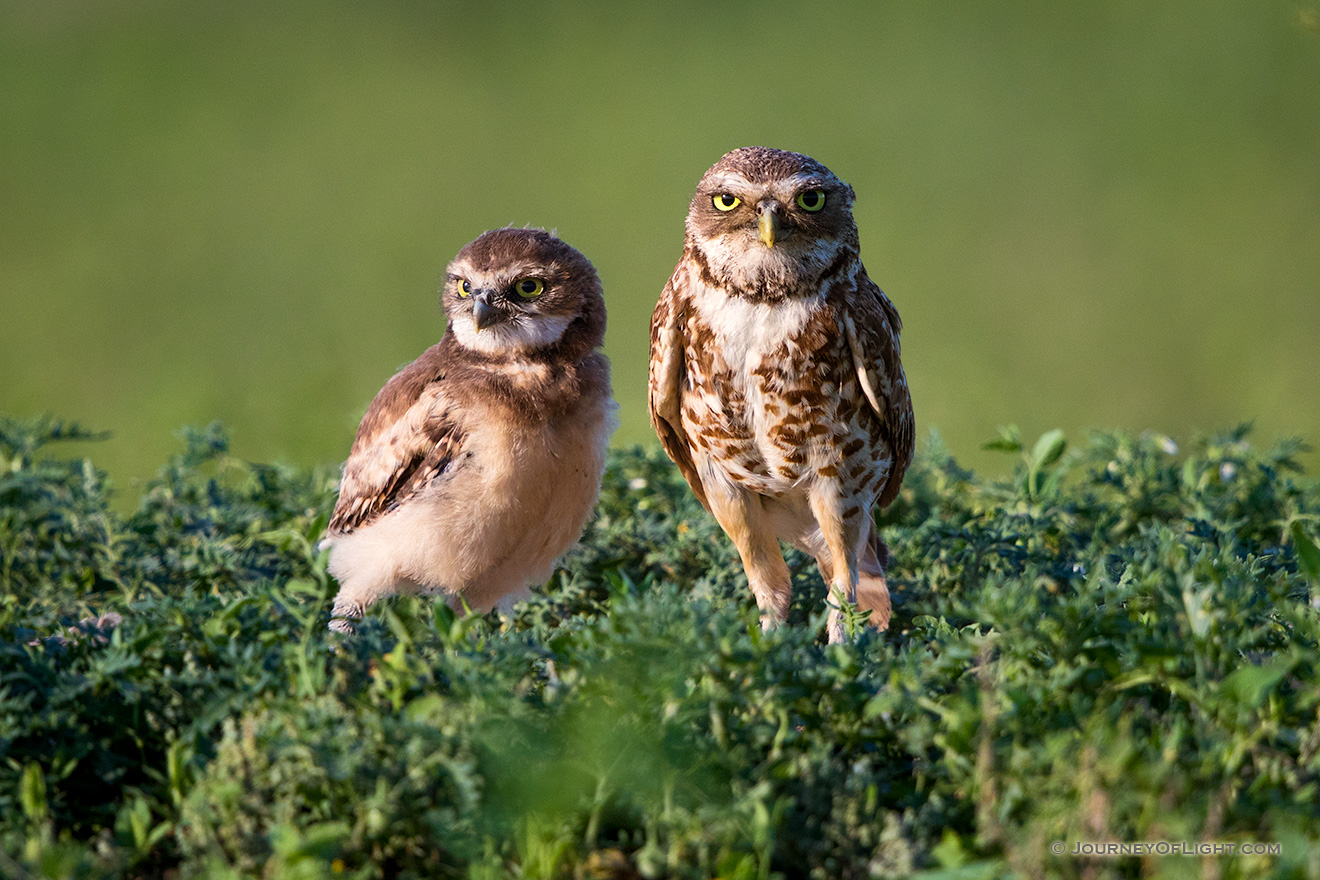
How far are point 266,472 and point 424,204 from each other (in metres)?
9.54

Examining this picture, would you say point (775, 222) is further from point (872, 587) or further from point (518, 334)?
point (872, 587)

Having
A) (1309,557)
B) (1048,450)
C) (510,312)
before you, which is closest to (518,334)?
(510,312)

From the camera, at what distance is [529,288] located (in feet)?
14.4

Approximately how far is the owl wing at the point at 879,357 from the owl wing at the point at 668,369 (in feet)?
1.92

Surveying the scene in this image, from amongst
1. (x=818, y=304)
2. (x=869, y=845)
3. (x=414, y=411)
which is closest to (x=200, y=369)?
(x=414, y=411)

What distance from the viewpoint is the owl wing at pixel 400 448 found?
4391 mm

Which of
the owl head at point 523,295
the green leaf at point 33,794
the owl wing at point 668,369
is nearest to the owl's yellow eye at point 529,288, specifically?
the owl head at point 523,295

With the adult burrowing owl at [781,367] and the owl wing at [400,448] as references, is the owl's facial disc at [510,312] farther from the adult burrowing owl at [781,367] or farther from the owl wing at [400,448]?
the adult burrowing owl at [781,367]

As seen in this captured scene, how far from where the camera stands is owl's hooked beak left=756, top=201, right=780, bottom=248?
A: 3887 mm

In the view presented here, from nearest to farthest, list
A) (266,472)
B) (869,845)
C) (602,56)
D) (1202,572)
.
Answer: (869,845)
(1202,572)
(266,472)
(602,56)

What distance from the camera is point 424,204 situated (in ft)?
48.1

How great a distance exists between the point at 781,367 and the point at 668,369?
442mm

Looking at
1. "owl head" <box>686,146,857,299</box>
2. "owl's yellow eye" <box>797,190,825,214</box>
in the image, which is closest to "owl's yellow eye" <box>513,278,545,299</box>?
"owl head" <box>686,146,857,299</box>

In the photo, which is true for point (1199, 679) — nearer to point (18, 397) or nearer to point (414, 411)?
point (414, 411)
